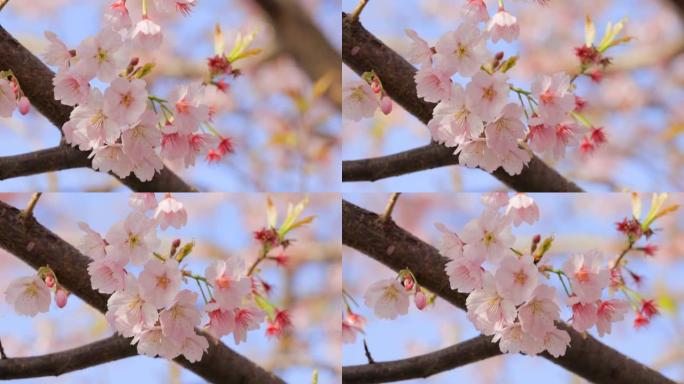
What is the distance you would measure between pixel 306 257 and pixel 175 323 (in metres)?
2.35

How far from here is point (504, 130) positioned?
133cm

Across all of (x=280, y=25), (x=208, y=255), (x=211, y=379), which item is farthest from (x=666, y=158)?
(x=211, y=379)

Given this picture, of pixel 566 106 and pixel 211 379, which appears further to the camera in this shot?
pixel 211 379

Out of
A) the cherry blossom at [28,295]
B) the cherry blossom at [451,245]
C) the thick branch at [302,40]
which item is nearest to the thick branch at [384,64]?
the cherry blossom at [451,245]

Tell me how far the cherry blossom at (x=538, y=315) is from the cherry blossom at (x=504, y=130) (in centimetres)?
27

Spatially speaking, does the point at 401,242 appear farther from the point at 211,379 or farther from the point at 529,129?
the point at 211,379

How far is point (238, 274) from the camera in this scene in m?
1.45

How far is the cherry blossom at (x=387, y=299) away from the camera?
1.47 m

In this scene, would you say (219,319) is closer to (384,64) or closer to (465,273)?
(465,273)

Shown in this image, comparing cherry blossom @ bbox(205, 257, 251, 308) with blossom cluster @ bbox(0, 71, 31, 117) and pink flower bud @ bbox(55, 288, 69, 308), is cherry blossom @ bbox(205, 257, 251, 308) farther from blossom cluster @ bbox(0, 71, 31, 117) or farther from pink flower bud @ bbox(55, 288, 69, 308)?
blossom cluster @ bbox(0, 71, 31, 117)

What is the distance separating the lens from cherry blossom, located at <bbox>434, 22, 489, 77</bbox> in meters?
1.29

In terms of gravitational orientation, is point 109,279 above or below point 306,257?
A: below

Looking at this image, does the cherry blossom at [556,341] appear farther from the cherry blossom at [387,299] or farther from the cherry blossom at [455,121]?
the cherry blossom at [455,121]


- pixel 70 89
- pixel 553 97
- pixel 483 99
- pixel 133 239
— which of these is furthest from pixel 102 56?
pixel 553 97
